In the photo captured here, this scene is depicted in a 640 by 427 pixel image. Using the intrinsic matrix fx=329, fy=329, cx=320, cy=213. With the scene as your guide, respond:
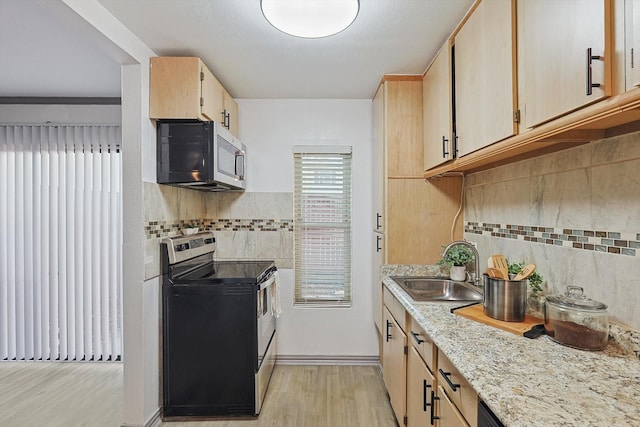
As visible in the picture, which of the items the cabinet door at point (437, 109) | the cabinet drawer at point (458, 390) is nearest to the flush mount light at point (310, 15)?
the cabinet door at point (437, 109)

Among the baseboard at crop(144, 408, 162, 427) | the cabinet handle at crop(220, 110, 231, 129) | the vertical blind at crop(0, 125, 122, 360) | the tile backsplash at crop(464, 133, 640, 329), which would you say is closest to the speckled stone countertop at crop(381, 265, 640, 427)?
the tile backsplash at crop(464, 133, 640, 329)

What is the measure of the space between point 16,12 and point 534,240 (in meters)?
2.95

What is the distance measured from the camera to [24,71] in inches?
99.7

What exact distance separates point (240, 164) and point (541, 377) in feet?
7.95

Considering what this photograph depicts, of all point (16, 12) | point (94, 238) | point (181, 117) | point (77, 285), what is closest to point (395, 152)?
point (181, 117)

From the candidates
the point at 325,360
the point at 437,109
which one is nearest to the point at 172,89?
the point at 437,109

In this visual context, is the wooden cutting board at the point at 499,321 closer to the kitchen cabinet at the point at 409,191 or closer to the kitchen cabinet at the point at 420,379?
the kitchen cabinet at the point at 420,379

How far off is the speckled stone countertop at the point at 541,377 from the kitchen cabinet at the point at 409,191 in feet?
3.59

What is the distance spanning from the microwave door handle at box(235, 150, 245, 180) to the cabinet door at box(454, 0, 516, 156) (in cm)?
168

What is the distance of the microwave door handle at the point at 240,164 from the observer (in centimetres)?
271

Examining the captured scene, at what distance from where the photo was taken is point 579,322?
1120 millimetres

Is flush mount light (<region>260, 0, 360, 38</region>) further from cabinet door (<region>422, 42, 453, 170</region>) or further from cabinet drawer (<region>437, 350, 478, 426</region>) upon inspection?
cabinet drawer (<region>437, 350, 478, 426</region>)

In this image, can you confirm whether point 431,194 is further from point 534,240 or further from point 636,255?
point 636,255

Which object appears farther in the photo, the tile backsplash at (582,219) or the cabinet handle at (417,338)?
the cabinet handle at (417,338)
